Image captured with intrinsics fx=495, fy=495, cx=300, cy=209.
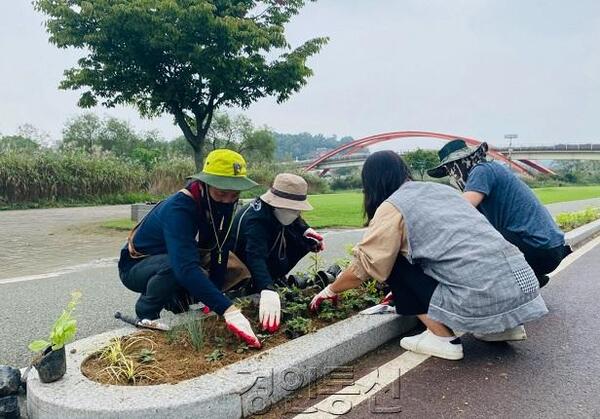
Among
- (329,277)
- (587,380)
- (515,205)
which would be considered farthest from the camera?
(329,277)

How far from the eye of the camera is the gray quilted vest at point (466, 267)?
2.53 meters

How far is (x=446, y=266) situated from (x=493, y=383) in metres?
0.63

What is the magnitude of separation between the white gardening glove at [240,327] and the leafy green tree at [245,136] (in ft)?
126

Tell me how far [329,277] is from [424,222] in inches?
55.0

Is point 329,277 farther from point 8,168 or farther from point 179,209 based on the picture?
point 8,168

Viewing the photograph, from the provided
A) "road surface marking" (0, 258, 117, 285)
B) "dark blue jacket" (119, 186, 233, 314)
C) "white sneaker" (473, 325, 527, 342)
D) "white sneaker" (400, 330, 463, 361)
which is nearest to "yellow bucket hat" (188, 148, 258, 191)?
"dark blue jacket" (119, 186, 233, 314)

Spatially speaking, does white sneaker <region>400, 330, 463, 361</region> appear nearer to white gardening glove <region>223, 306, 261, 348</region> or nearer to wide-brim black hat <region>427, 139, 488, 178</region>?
white gardening glove <region>223, 306, 261, 348</region>

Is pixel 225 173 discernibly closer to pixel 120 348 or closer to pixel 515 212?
pixel 120 348

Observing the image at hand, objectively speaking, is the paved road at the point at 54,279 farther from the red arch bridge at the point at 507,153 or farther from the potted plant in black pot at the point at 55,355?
the red arch bridge at the point at 507,153

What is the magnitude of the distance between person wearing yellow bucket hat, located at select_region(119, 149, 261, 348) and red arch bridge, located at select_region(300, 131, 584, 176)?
4932cm

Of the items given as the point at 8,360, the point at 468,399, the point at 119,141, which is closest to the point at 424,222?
the point at 468,399

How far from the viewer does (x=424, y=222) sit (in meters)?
2.62

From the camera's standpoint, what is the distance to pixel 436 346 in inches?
112

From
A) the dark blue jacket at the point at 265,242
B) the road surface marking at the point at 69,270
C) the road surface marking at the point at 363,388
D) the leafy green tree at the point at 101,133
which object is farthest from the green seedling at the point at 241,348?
the leafy green tree at the point at 101,133
